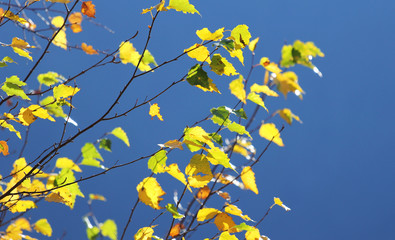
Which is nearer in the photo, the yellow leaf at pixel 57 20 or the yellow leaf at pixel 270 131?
the yellow leaf at pixel 270 131

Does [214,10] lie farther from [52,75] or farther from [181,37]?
[52,75]

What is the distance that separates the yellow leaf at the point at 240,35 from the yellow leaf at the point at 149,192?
260 mm

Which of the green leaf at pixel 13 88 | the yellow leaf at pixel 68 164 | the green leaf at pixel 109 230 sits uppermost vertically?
the green leaf at pixel 13 88

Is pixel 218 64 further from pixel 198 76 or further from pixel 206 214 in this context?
pixel 206 214

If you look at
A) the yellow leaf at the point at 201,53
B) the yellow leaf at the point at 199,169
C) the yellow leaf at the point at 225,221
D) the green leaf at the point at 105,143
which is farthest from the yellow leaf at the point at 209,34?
the green leaf at the point at 105,143

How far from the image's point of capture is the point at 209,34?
0.63 m

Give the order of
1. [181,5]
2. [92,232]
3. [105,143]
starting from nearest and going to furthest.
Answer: [181,5] → [92,232] → [105,143]

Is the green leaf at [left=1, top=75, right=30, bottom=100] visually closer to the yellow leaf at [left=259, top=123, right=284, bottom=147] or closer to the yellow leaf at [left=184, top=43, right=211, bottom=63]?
the yellow leaf at [left=184, top=43, right=211, bottom=63]

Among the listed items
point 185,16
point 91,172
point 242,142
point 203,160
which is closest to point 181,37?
point 185,16

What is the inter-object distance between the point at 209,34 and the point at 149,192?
0.27 metres

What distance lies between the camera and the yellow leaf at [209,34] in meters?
0.63

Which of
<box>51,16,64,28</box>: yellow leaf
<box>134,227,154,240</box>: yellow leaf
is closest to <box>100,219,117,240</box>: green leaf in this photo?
<box>134,227,154,240</box>: yellow leaf

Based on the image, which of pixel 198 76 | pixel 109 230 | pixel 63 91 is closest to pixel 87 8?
pixel 63 91

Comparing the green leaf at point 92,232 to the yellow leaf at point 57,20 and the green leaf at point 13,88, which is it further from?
the yellow leaf at point 57,20
